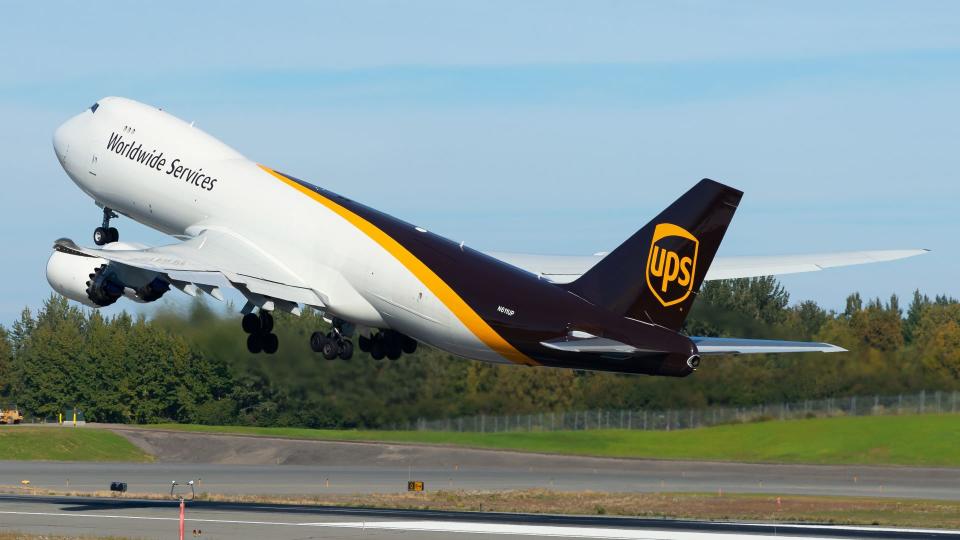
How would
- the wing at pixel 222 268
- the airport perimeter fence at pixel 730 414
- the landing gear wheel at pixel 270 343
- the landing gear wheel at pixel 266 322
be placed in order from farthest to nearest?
the airport perimeter fence at pixel 730 414, the landing gear wheel at pixel 270 343, the landing gear wheel at pixel 266 322, the wing at pixel 222 268

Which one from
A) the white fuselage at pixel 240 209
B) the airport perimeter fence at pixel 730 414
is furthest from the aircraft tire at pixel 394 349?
the airport perimeter fence at pixel 730 414

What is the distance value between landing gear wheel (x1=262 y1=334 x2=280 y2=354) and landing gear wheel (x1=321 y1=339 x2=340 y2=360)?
2.24 m

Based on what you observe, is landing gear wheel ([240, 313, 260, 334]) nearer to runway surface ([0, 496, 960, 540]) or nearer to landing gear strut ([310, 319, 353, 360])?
landing gear strut ([310, 319, 353, 360])

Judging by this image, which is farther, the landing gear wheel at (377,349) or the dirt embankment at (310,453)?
the dirt embankment at (310,453)

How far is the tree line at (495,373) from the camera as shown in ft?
172

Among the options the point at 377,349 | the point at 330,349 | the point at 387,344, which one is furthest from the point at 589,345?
the point at 377,349

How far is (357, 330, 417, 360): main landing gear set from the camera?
5259 cm

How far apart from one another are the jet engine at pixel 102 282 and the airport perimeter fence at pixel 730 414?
36.7 feet

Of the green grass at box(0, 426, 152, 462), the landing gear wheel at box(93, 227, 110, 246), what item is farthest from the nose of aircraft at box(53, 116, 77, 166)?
the green grass at box(0, 426, 152, 462)

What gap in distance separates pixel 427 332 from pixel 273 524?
8.10 m

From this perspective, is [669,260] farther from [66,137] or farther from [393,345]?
[66,137]

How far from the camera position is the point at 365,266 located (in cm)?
4750

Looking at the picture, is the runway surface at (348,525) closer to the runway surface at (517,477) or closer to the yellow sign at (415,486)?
the yellow sign at (415,486)

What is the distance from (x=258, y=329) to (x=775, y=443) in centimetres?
4302
